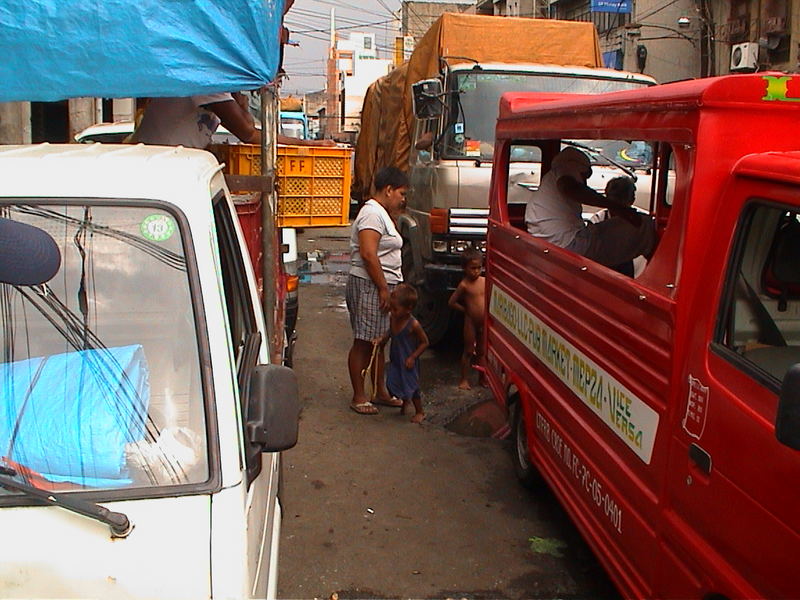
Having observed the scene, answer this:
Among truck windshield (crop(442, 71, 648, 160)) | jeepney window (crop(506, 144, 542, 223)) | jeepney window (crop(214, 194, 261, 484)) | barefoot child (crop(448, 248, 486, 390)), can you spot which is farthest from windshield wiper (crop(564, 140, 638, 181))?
jeepney window (crop(214, 194, 261, 484))

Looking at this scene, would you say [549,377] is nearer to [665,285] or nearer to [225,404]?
[665,285]

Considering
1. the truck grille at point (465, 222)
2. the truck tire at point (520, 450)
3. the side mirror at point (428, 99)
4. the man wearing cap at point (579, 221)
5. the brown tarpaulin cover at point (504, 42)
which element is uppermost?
the brown tarpaulin cover at point (504, 42)

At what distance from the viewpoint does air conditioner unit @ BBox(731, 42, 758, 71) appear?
20.9 meters

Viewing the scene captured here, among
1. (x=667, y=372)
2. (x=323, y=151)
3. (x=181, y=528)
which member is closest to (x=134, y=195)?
(x=181, y=528)

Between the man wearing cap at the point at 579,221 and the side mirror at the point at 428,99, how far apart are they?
2573 mm

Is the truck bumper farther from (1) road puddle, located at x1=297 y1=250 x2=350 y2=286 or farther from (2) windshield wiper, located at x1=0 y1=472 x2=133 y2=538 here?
(2) windshield wiper, located at x1=0 y1=472 x2=133 y2=538

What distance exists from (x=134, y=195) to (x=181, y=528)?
0.81 metres

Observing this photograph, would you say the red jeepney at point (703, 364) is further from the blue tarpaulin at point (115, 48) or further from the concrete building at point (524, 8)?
the concrete building at point (524, 8)

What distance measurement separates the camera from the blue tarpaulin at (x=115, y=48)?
317 cm

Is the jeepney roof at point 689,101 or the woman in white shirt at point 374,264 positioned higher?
the jeepney roof at point 689,101

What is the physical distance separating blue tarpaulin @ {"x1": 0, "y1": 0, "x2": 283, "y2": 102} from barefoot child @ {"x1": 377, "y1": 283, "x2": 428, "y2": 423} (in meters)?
3.03

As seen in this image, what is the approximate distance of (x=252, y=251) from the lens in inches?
166

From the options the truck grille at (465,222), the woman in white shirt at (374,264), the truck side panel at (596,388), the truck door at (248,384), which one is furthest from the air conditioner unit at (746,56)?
the truck door at (248,384)

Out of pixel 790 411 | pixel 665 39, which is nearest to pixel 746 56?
pixel 665 39
